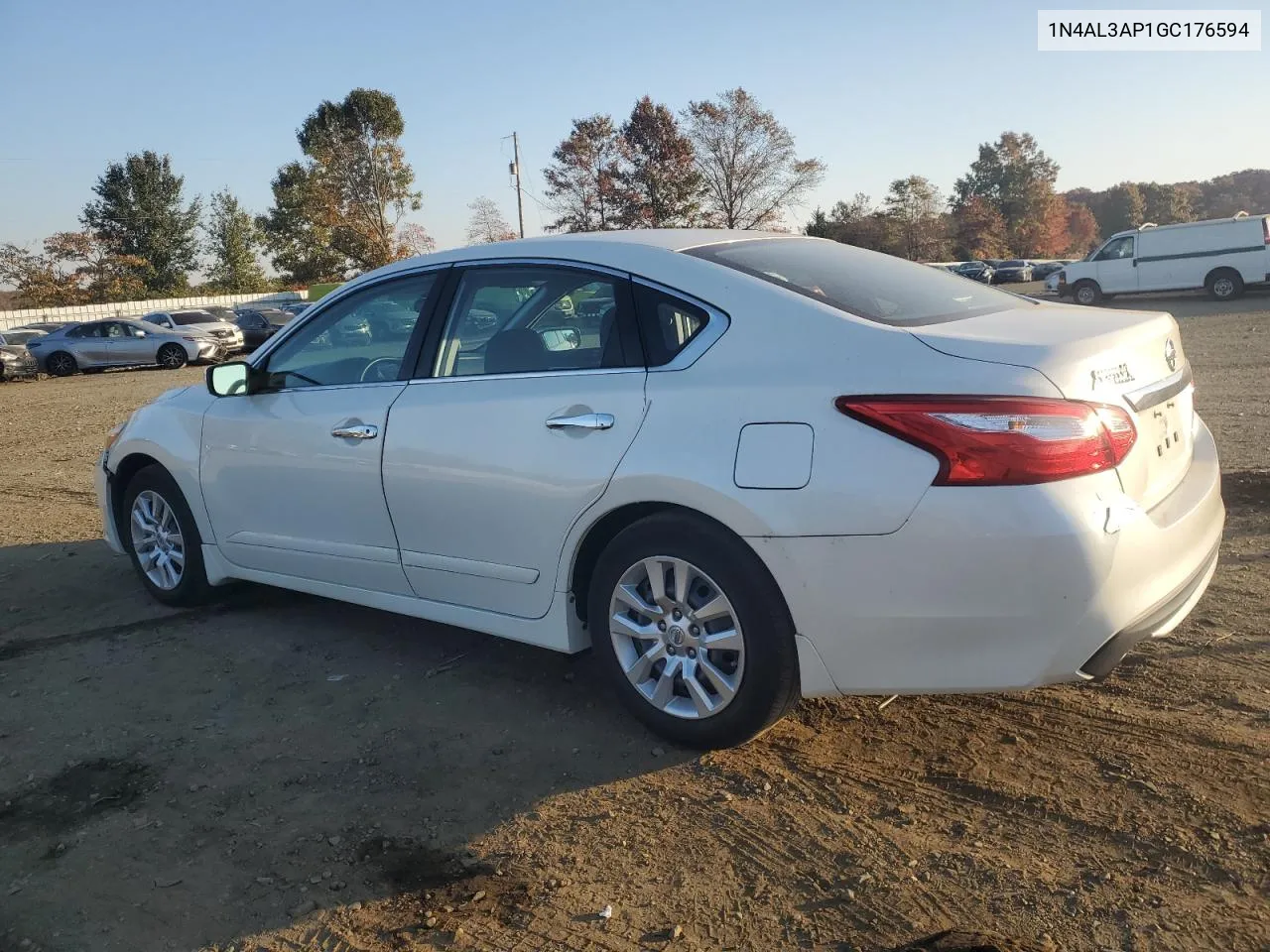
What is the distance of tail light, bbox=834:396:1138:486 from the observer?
2.66 meters

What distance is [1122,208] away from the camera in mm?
113938

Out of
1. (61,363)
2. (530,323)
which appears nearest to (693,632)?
(530,323)

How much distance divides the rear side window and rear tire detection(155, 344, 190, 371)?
2702 cm

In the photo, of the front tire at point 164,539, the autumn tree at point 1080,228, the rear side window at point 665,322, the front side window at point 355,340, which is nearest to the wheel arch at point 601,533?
the rear side window at point 665,322

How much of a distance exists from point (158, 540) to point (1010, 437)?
4250mm

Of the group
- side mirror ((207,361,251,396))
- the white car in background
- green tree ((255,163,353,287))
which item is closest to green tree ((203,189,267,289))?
green tree ((255,163,353,287))

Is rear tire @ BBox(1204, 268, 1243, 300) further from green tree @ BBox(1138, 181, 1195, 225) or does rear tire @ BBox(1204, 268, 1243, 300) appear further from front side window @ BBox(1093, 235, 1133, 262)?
green tree @ BBox(1138, 181, 1195, 225)

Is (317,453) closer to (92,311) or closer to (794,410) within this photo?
(794,410)

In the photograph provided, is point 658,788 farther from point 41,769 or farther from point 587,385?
point 41,769

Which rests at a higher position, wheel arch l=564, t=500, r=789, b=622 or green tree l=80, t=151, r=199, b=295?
green tree l=80, t=151, r=199, b=295

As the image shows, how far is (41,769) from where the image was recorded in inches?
139

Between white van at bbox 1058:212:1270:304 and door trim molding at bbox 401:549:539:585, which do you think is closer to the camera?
door trim molding at bbox 401:549:539:585

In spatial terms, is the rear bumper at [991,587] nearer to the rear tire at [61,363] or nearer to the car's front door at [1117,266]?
the car's front door at [1117,266]

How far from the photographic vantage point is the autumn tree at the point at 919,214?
6825cm
